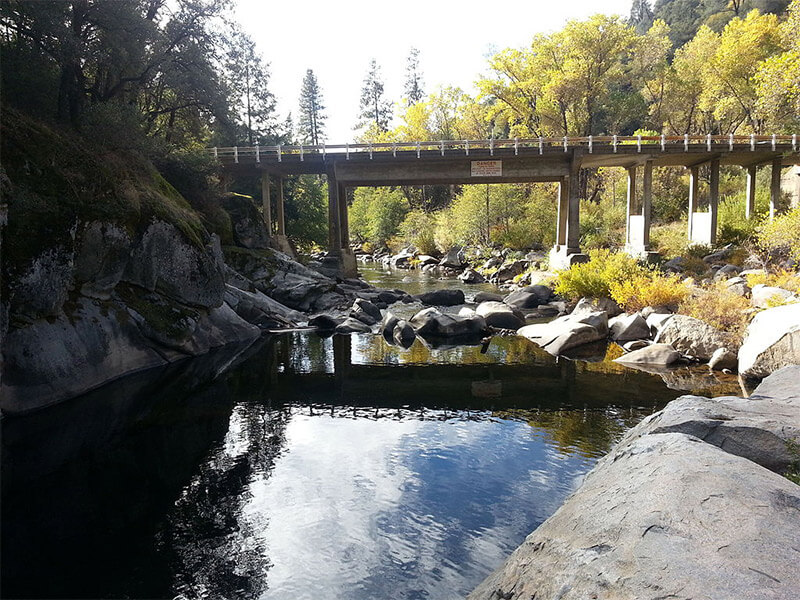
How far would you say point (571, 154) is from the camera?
29.6 meters

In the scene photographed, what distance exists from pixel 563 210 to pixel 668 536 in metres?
30.3

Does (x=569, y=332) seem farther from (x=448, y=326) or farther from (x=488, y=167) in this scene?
(x=488, y=167)

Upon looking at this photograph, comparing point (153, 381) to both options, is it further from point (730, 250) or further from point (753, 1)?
point (753, 1)

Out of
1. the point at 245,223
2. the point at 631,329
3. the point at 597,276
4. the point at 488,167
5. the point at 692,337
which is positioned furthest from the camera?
the point at 488,167

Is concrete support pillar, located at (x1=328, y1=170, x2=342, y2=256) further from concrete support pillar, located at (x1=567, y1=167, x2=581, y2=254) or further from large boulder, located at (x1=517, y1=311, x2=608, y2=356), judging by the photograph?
large boulder, located at (x1=517, y1=311, x2=608, y2=356)

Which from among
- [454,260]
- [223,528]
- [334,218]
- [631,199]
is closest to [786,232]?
[631,199]

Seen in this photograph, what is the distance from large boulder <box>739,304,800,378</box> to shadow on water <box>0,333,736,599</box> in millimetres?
1793

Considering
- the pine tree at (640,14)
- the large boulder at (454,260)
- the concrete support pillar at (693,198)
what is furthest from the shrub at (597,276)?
the pine tree at (640,14)

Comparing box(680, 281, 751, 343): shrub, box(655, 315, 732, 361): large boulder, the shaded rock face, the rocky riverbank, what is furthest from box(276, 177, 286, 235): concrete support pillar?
the rocky riverbank

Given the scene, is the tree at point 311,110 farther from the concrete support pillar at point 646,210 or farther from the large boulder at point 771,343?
the large boulder at point 771,343

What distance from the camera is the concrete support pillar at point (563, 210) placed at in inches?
1227

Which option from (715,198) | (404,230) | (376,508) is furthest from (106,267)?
(404,230)

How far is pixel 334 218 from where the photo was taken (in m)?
32.2

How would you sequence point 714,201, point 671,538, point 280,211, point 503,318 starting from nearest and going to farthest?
point 671,538 → point 503,318 → point 714,201 → point 280,211
